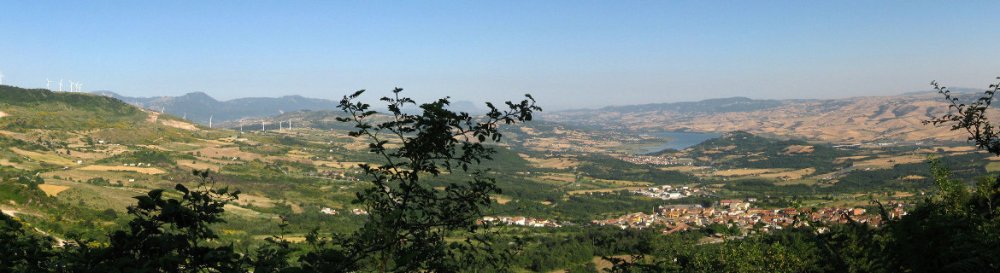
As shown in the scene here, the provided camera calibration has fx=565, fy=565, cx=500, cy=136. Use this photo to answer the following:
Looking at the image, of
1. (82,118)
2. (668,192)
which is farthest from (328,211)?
(82,118)

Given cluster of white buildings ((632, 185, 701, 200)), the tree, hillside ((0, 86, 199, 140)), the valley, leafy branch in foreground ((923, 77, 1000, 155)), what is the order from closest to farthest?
the tree → leafy branch in foreground ((923, 77, 1000, 155)) → the valley → cluster of white buildings ((632, 185, 701, 200)) → hillside ((0, 86, 199, 140))

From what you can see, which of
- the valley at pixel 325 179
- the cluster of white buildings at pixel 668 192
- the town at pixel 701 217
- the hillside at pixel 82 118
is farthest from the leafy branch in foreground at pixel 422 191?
the hillside at pixel 82 118

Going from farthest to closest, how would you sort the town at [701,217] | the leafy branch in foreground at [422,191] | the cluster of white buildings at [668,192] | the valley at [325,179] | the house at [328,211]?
the cluster of white buildings at [668,192]
the house at [328,211]
the town at [701,217]
the valley at [325,179]
the leafy branch in foreground at [422,191]

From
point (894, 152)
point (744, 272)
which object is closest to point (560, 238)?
point (744, 272)

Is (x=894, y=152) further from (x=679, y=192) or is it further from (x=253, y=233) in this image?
(x=253, y=233)

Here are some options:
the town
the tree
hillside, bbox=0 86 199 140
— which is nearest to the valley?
the town

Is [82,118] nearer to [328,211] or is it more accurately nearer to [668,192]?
[328,211]

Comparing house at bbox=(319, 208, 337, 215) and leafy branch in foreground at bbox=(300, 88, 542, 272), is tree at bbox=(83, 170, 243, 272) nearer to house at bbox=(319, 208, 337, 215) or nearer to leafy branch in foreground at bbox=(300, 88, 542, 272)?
leafy branch in foreground at bbox=(300, 88, 542, 272)

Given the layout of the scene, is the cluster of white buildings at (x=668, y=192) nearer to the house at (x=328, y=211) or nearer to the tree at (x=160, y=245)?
the house at (x=328, y=211)
